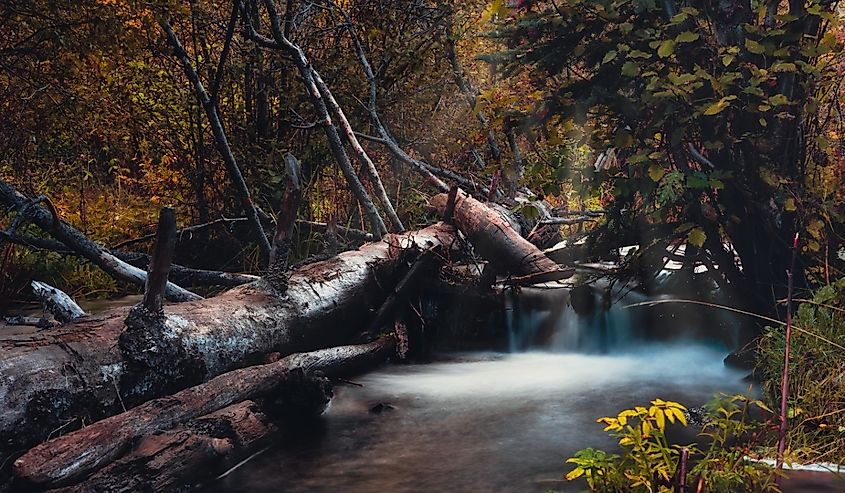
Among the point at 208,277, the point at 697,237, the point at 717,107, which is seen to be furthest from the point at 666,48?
the point at 208,277

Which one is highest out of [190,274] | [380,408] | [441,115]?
[441,115]

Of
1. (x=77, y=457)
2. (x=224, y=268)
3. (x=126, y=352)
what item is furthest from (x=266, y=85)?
(x=77, y=457)

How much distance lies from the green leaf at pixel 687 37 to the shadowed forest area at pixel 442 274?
43 millimetres

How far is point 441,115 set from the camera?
10.3 m

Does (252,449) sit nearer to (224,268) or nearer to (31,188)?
(224,268)

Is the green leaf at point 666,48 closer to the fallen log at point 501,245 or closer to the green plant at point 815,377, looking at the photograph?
the green plant at point 815,377

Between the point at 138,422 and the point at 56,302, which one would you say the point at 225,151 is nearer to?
the point at 56,302

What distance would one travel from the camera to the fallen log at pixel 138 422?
303 centimetres

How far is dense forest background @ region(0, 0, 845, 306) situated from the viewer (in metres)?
4.88

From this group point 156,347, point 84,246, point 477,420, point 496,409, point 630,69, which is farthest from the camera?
point 84,246

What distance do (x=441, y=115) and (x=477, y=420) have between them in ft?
19.9

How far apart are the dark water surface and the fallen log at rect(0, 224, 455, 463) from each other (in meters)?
0.56

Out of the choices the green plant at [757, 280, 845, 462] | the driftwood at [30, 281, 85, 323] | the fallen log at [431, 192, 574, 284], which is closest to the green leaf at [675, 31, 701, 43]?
the green plant at [757, 280, 845, 462]

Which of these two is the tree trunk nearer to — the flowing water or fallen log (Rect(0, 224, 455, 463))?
fallen log (Rect(0, 224, 455, 463))
